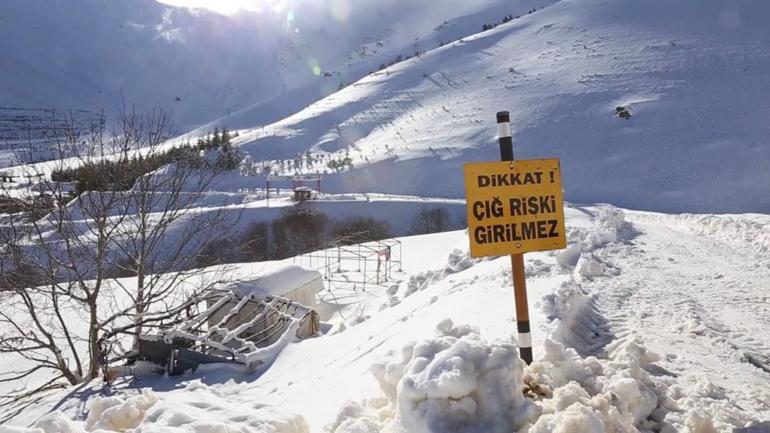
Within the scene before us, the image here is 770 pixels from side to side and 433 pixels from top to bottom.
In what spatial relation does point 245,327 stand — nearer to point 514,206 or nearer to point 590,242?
point 590,242

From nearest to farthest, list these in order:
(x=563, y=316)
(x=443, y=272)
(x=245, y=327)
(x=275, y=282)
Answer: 1. (x=563, y=316)
2. (x=245, y=327)
3. (x=443, y=272)
4. (x=275, y=282)

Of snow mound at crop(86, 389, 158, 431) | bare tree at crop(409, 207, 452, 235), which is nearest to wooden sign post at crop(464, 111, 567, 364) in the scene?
snow mound at crop(86, 389, 158, 431)

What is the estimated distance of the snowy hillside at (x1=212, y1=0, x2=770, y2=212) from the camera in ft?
155

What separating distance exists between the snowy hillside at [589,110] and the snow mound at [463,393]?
41871 millimetres

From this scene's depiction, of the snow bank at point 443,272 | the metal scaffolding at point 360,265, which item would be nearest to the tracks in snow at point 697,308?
the snow bank at point 443,272

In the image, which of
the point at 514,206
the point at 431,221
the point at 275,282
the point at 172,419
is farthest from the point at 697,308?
the point at 431,221

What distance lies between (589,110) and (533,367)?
207 ft

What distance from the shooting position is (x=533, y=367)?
3.98m

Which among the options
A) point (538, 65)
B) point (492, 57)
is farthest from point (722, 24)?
point (492, 57)

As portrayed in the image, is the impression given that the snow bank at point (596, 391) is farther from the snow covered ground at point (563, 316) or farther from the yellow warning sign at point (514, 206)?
the yellow warning sign at point (514, 206)

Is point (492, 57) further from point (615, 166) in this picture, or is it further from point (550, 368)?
point (550, 368)

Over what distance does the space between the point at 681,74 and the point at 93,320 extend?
231 ft

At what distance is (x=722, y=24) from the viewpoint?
76.2 m

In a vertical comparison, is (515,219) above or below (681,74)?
below
